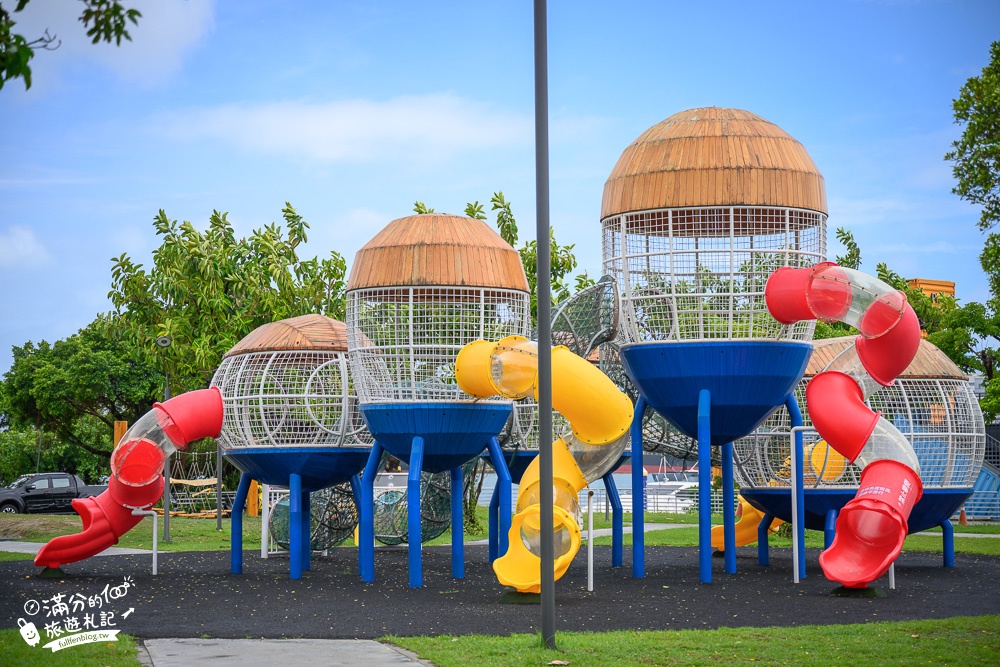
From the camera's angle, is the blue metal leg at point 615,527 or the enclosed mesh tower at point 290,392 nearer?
the enclosed mesh tower at point 290,392

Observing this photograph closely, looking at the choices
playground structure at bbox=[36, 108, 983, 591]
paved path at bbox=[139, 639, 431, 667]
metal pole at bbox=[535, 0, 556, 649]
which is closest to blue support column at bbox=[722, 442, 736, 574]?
playground structure at bbox=[36, 108, 983, 591]

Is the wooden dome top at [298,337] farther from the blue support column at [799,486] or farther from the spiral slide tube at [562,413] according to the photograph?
the blue support column at [799,486]

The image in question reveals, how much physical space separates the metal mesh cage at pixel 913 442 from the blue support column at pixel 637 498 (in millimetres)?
3015

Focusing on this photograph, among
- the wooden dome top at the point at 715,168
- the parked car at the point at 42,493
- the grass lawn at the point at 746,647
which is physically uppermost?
the wooden dome top at the point at 715,168

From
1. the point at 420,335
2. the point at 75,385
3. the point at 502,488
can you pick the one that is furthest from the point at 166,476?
the point at 75,385

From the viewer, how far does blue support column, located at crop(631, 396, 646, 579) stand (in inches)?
758

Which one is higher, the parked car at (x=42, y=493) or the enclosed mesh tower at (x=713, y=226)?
the enclosed mesh tower at (x=713, y=226)

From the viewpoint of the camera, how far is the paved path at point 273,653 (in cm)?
1119

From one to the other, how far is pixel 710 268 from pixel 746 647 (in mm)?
8149

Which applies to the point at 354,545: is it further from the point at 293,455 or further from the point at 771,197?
the point at 771,197

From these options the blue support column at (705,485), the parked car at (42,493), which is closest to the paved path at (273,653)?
the blue support column at (705,485)

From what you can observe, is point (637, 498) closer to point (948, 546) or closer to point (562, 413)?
point (562, 413)

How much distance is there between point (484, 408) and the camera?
18.7 m

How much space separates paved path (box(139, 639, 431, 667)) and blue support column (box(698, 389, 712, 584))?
6884mm
